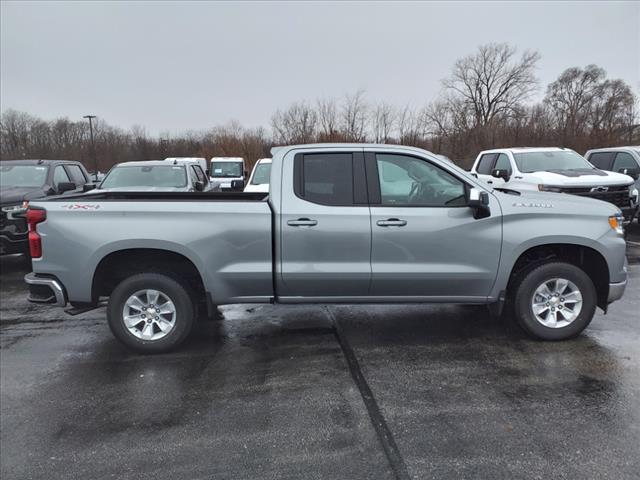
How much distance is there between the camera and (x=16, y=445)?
319 centimetres

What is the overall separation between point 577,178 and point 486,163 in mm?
3048

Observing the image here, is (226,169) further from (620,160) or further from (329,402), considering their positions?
(329,402)

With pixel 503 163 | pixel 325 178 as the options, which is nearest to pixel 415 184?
pixel 325 178

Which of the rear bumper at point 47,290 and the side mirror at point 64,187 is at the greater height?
the side mirror at point 64,187

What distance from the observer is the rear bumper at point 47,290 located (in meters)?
4.45

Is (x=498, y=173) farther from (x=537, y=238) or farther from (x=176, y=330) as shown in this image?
(x=176, y=330)

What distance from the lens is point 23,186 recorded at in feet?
31.2

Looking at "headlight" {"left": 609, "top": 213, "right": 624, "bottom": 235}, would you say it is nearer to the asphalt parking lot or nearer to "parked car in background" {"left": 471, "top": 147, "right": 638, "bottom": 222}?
the asphalt parking lot

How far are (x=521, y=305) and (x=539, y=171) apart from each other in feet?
23.9

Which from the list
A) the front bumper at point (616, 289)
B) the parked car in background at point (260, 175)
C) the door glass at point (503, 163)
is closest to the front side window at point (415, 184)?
the front bumper at point (616, 289)

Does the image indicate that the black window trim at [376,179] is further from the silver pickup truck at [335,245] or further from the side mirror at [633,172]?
the side mirror at [633,172]

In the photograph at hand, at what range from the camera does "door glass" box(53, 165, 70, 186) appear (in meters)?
10.0

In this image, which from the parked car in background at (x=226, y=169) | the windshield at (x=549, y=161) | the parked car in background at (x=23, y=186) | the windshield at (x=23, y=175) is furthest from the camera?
the parked car in background at (x=226, y=169)

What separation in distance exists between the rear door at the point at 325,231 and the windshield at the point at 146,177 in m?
6.50
